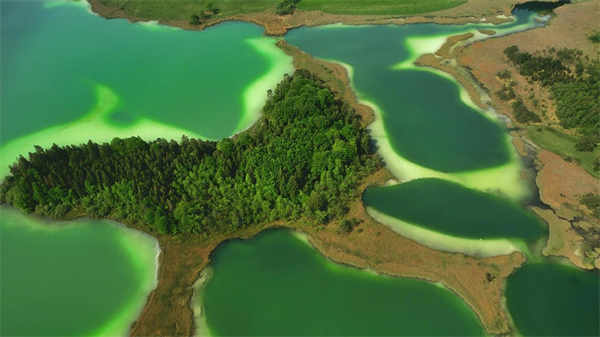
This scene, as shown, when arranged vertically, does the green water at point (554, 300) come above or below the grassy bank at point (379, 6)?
below

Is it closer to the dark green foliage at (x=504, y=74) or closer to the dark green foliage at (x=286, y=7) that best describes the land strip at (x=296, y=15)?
the dark green foliage at (x=286, y=7)

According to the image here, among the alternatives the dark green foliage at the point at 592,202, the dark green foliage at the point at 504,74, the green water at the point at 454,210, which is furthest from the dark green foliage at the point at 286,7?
the dark green foliage at the point at 592,202

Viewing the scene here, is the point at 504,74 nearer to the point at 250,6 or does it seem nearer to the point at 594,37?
the point at 594,37

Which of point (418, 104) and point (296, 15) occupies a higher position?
point (296, 15)

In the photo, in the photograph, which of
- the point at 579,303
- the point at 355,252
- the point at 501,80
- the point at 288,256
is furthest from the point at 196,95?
the point at 579,303

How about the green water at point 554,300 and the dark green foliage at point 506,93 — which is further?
the dark green foliage at point 506,93

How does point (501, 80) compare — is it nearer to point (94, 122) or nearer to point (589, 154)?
point (589, 154)

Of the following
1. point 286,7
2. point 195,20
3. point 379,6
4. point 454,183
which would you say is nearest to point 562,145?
point 454,183
